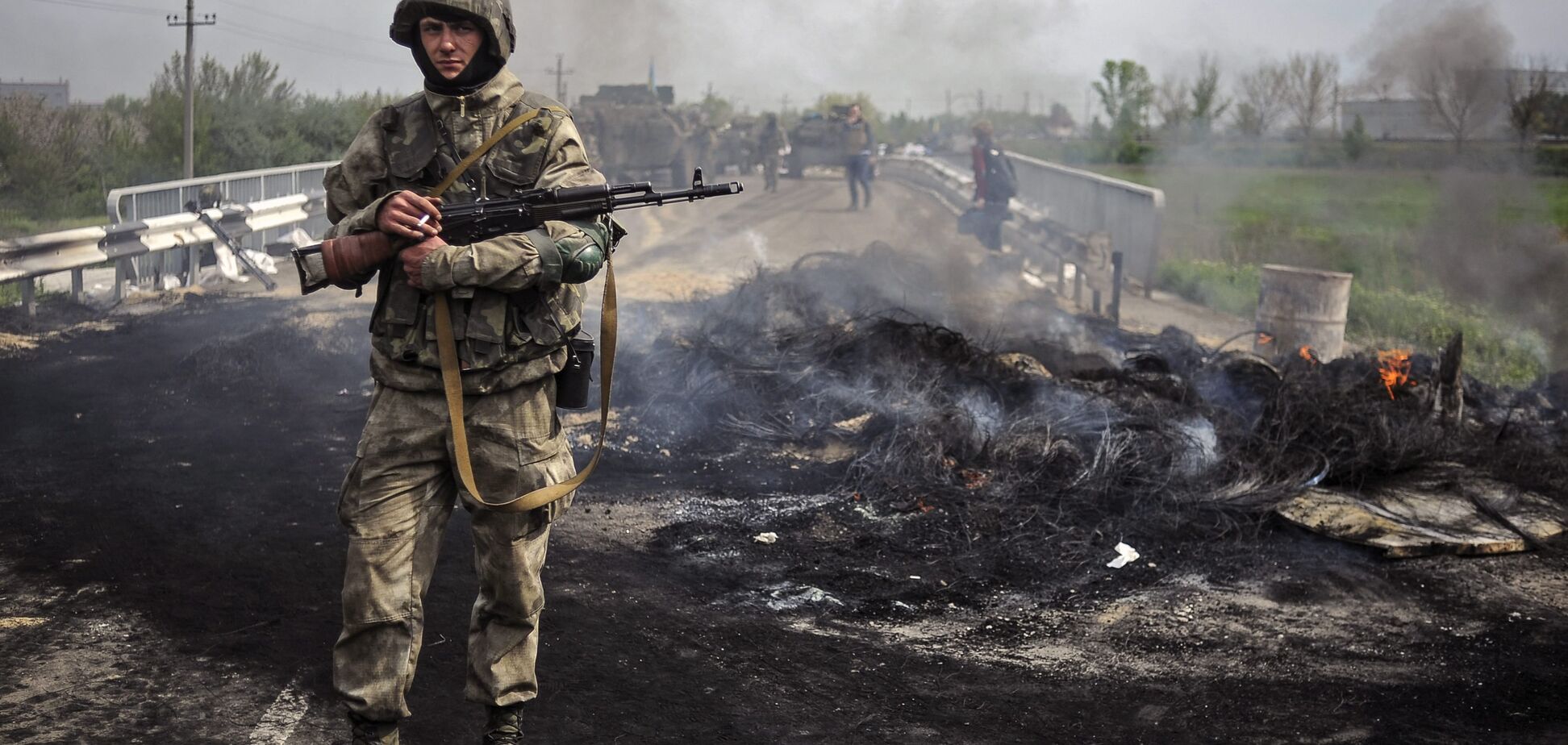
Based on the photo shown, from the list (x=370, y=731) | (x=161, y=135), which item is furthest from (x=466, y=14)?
(x=161, y=135)

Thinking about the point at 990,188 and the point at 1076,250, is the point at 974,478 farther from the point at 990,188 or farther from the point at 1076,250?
the point at 990,188

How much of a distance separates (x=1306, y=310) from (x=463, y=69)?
7.53 meters

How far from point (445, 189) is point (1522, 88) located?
52.3 feet

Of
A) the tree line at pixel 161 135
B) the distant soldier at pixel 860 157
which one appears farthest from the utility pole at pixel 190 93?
the distant soldier at pixel 860 157

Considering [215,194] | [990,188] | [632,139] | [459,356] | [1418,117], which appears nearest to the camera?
[459,356]

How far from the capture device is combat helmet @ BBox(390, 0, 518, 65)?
125 inches

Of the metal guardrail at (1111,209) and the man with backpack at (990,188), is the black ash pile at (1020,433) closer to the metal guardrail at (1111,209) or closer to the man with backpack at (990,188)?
the metal guardrail at (1111,209)

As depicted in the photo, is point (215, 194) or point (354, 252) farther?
point (215, 194)

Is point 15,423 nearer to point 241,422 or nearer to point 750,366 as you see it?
point 241,422

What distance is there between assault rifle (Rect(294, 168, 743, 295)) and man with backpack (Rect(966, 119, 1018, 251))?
12.2 m

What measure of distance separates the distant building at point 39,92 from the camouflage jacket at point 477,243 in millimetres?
15306

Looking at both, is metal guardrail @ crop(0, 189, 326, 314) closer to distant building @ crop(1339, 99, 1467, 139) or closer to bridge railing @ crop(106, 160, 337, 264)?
bridge railing @ crop(106, 160, 337, 264)

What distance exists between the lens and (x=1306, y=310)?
30.3ft

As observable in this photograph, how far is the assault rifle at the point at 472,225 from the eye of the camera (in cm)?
310
